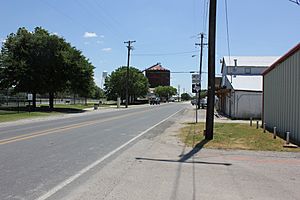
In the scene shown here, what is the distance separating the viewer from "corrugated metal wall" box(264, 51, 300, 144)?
16.7 meters

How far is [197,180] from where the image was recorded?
8766 mm

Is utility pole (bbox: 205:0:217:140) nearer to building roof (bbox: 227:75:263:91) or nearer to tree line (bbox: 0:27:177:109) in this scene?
building roof (bbox: 227:75:263:91)

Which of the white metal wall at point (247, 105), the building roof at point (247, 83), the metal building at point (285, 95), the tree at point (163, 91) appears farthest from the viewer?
the tree at point (163, 91)

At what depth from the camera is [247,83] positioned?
42188 millimetres

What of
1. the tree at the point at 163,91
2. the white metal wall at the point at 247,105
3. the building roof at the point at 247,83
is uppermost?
the tree at the point at 163,91

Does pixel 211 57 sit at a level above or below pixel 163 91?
below

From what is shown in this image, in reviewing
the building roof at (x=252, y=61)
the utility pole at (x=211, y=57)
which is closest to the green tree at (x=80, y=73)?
the building roof at (x=252, y=61)

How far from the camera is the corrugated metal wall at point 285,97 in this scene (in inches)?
658

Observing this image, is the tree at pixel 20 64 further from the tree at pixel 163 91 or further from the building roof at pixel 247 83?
the tree at pixel 163 91

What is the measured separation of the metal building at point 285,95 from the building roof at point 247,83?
1321cm

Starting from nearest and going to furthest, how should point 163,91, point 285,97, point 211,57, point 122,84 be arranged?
point 211,57
point 285,97
point 122,84
point 163,91

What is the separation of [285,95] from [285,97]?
0.31 feet

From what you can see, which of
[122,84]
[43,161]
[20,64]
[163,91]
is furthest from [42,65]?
[163,91]

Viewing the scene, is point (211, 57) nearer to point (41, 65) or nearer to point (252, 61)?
point (41, 65)
